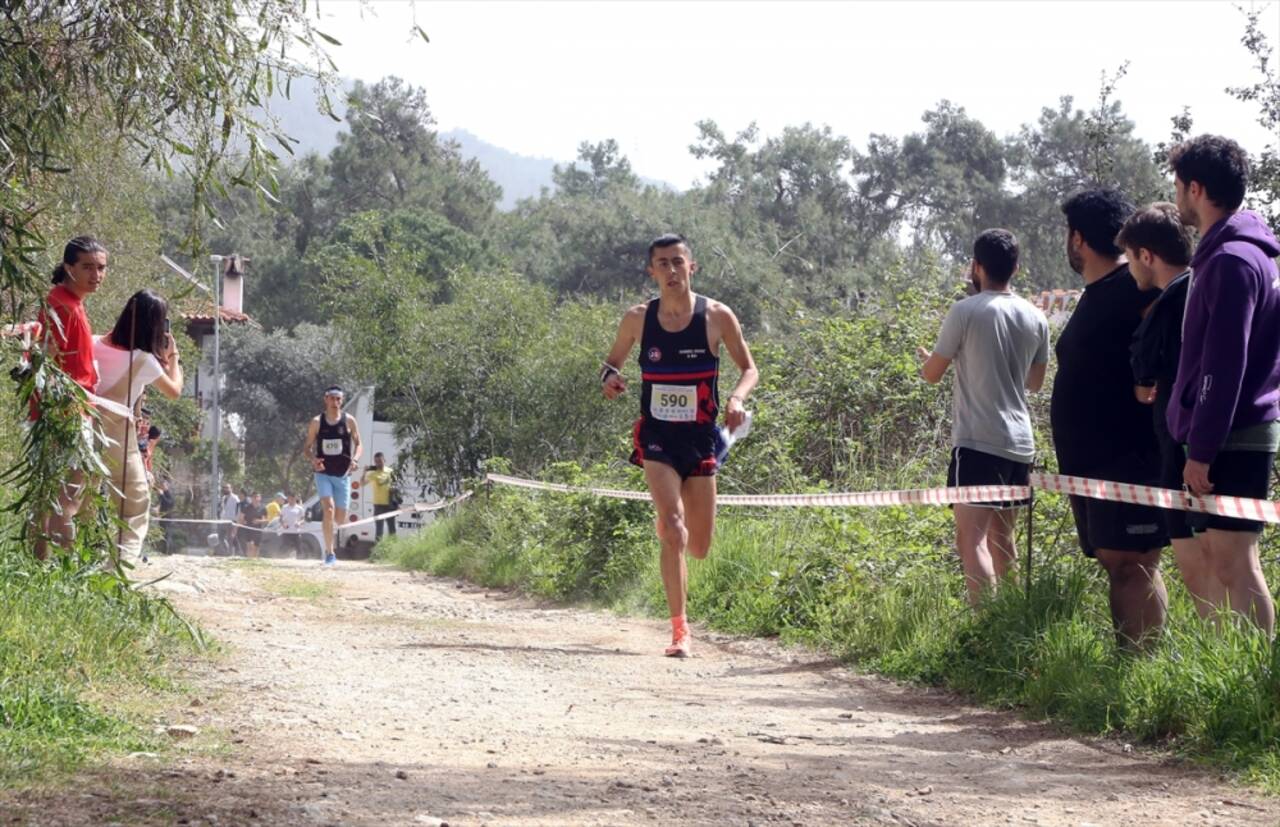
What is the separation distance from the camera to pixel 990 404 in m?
7.53

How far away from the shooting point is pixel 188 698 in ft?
19.1

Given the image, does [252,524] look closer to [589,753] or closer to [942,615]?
[942,615]

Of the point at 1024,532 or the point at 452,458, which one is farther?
the point at 452,458

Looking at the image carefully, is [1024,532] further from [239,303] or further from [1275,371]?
[239,303]

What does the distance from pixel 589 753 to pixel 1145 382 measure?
2.64 m

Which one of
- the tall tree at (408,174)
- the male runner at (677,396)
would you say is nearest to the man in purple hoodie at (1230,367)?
the male runner at (677,396)

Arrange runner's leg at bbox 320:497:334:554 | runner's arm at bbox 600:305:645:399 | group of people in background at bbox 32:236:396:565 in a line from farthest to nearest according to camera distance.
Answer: runner's leg at bbox 320:497:334:554 < runner's arm at bbox 600:305:645:399 < group of people in background at bbox 32:236:396:565

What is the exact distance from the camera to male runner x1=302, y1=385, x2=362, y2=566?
17.2 meters

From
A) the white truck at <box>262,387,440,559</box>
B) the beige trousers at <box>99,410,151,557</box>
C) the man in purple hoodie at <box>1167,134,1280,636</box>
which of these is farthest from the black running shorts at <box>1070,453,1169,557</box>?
the white truck at <box>262,387,440,559</box>

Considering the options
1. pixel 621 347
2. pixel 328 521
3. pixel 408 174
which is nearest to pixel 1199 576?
pixel 621 347

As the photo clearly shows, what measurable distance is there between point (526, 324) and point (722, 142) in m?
55.7

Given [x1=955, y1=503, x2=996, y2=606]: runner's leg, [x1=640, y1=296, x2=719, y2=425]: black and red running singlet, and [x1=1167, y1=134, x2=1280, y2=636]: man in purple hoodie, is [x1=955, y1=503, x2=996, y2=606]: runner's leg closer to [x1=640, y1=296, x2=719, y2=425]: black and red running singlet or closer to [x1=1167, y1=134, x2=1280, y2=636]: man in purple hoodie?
[x1=640, y1=296, x2=719, y2=425]: black and red running singlet

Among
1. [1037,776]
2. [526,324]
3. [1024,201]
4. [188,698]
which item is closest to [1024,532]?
[1037,776]

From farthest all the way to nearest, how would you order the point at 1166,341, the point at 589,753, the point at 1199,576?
the point at 1166,341
the point at 1199,576
the point at 589,753
